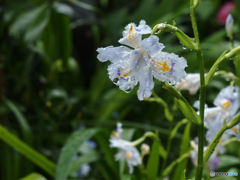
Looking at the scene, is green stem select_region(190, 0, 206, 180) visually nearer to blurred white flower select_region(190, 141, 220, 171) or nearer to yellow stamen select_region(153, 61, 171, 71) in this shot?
yellow stamen select_region(153, 61, 171, 71)

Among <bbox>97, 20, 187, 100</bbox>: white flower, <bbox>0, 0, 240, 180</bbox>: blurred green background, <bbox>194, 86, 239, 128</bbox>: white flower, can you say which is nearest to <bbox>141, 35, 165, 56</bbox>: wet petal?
<bbox>97, 20, 187, 100</bbox>: white flower

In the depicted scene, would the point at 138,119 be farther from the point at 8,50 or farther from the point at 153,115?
the point at 8,50

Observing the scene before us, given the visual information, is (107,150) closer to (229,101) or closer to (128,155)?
(128,155)

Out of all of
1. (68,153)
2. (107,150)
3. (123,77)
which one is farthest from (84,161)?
(123,77)

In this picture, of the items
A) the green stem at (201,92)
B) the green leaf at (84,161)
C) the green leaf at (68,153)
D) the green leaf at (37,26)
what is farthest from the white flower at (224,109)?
the green leaf at (37,26)

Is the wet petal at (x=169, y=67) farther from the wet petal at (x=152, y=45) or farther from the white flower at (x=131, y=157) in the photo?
the white flower at (x=131, y=157)

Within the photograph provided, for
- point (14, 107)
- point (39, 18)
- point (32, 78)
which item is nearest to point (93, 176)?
point (14, 107)
